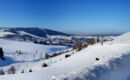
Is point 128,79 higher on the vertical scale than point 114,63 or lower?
lower

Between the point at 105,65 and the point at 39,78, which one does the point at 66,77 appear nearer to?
the point at 39,78

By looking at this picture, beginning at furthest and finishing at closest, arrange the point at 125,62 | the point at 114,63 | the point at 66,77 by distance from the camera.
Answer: the point at 125,62
the point at 114,63
the point at 66,77

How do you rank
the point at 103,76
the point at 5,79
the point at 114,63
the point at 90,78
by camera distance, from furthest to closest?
the point at 114,63 < the point at 5,79 < the point at 103,76 < the point at 90,78

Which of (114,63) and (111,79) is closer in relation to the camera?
(111,79)

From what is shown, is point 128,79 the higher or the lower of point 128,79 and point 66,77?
the lower

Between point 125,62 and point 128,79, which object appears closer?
point 128,79

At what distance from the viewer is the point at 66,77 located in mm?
10523

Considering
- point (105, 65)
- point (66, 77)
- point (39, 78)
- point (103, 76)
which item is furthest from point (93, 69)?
point (39, 78)

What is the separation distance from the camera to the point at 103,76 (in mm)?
12477

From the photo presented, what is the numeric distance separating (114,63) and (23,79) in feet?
23.0

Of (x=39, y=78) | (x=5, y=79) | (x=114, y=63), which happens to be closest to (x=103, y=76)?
(x=114, y=63)

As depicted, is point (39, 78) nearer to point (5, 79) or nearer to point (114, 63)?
point (5, 79)

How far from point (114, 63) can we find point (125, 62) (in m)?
2.03

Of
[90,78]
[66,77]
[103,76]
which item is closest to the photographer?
[66,77]
